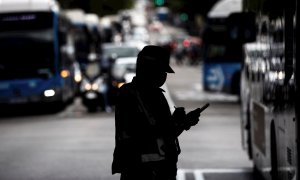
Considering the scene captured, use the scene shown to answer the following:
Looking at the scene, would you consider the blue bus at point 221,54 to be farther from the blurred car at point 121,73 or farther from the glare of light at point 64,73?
the glare of light at point 64,73

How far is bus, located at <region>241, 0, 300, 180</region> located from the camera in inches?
306

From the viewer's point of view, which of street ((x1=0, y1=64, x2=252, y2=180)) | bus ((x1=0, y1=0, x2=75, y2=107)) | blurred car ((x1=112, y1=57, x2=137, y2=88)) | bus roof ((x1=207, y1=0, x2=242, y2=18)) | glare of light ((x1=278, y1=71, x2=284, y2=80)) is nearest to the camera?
glare of light ((x1=278, y1=71, x2=284, y2=80))

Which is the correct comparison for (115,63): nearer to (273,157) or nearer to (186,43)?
(273,157)

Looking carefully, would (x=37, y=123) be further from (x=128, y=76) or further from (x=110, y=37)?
(x=110, y=37)

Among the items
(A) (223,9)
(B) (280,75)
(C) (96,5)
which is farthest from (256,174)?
(C) (96,5)

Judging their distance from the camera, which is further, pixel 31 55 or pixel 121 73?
pixel 121 73

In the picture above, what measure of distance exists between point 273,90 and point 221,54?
74.8 ft

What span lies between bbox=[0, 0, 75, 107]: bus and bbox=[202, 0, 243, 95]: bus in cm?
599

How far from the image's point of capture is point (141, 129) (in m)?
6.57

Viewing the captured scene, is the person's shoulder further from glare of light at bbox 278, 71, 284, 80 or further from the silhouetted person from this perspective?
glare of light at bbox 278, 71, 284, 80

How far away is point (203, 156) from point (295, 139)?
28.6 ft

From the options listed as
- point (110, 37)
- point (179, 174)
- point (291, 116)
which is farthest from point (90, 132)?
point (110, 37)

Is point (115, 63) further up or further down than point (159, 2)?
further down

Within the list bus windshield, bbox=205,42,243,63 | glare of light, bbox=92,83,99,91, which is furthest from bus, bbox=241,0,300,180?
bus windshield, bbox=205,42,243,63
